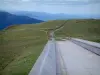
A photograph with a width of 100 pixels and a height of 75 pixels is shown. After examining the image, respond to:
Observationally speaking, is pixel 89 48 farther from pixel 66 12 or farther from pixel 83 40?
pixel 66 12

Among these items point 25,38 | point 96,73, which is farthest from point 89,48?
point 96,73

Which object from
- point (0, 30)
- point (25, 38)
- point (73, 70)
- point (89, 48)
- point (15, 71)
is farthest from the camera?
point (89, 48)

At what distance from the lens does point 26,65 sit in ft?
8.57

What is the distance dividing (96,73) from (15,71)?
1.01m

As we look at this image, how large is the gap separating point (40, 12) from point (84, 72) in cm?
96

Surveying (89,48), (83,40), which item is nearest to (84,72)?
(89,48)

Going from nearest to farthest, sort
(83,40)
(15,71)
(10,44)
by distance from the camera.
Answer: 1. (15,71)
2. (10,44)
3. (83,40)

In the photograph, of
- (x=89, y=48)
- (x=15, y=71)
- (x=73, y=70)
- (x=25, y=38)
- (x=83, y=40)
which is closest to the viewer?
(x=15, y=71)

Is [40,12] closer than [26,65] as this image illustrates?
No

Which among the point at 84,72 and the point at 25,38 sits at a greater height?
the point at 25,38

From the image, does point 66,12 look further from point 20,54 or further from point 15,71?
point 15,71

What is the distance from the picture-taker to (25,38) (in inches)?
142

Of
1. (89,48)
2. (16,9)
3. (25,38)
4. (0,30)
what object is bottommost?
(89,48)

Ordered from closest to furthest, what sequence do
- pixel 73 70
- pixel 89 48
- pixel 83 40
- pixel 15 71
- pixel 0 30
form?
pixel 15 71, pixel 0 30, pixel 73 70, pixel 89 48, pixel 83 40
